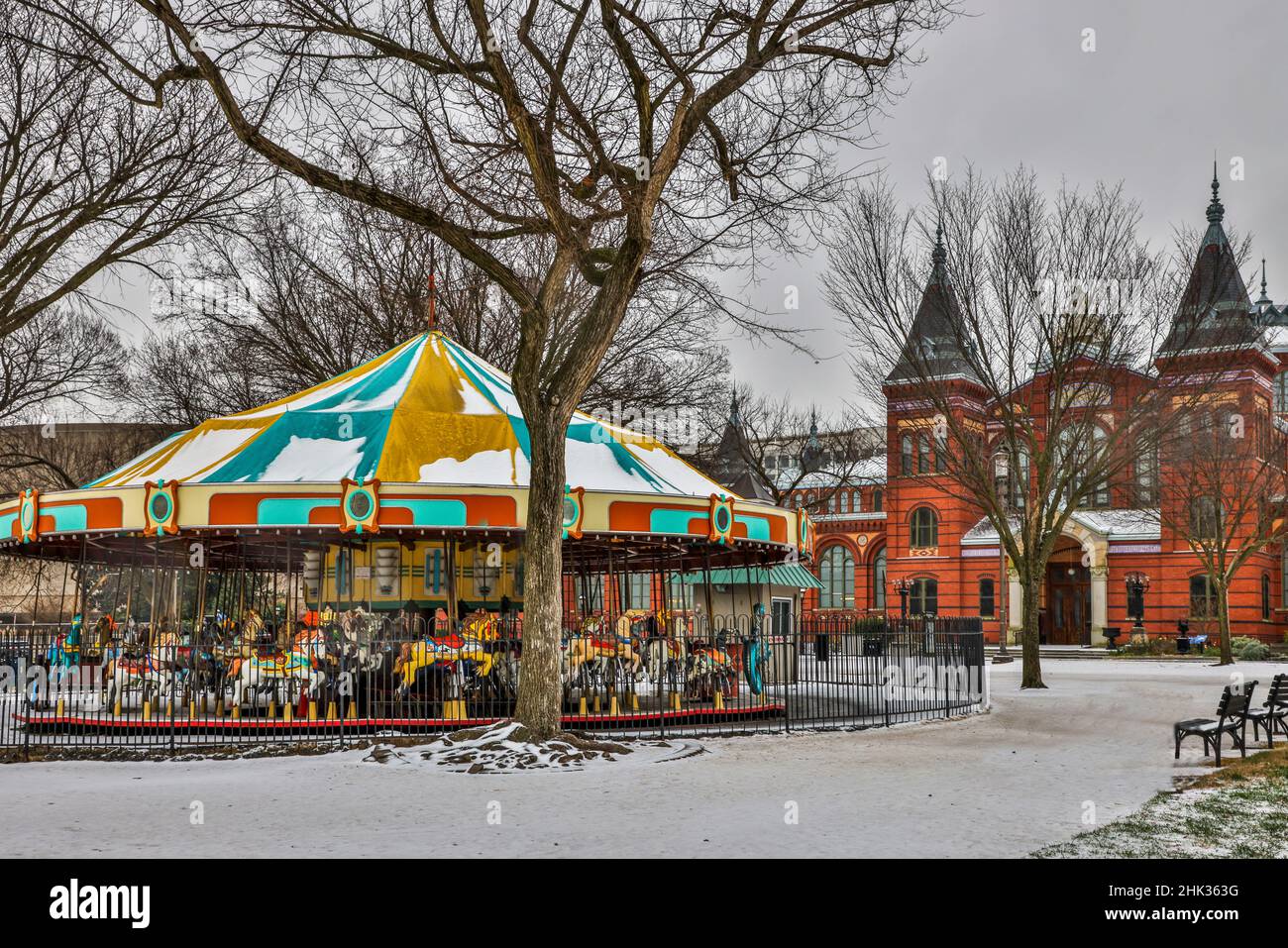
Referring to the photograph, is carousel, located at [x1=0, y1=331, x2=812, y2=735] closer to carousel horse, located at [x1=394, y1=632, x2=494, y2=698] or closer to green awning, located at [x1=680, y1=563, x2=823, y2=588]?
carousel horse, located at [x1=394, y1=632, x2=494, y2=698]

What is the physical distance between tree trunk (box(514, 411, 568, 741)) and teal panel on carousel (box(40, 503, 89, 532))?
6816 mm

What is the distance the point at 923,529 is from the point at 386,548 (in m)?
39.4

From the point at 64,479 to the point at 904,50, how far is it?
83.3ft

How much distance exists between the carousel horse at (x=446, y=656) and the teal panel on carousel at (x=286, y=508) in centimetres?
209

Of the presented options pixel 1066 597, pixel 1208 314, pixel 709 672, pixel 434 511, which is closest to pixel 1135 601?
pixel 1066 597

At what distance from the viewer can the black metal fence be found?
14.4 m

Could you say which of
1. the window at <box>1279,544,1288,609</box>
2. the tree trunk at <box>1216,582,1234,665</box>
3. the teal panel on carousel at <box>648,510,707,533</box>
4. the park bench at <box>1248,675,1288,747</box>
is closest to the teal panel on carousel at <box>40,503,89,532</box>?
the teal panel on carousel at <box>648,510,707,533</box>

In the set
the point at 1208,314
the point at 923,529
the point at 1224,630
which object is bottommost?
the point at 1224,630

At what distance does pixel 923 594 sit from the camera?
2096 inches

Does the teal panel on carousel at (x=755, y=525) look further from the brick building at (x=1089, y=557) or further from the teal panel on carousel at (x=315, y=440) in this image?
the brick building at (x=1089, y=557)

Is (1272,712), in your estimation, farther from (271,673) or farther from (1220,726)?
(271,673)

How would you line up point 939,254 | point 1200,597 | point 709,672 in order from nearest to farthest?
point 709,672, point 939,254, point 1200,597

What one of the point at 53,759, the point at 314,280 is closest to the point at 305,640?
the point at 53,759

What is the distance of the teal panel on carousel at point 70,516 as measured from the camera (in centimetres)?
1587
